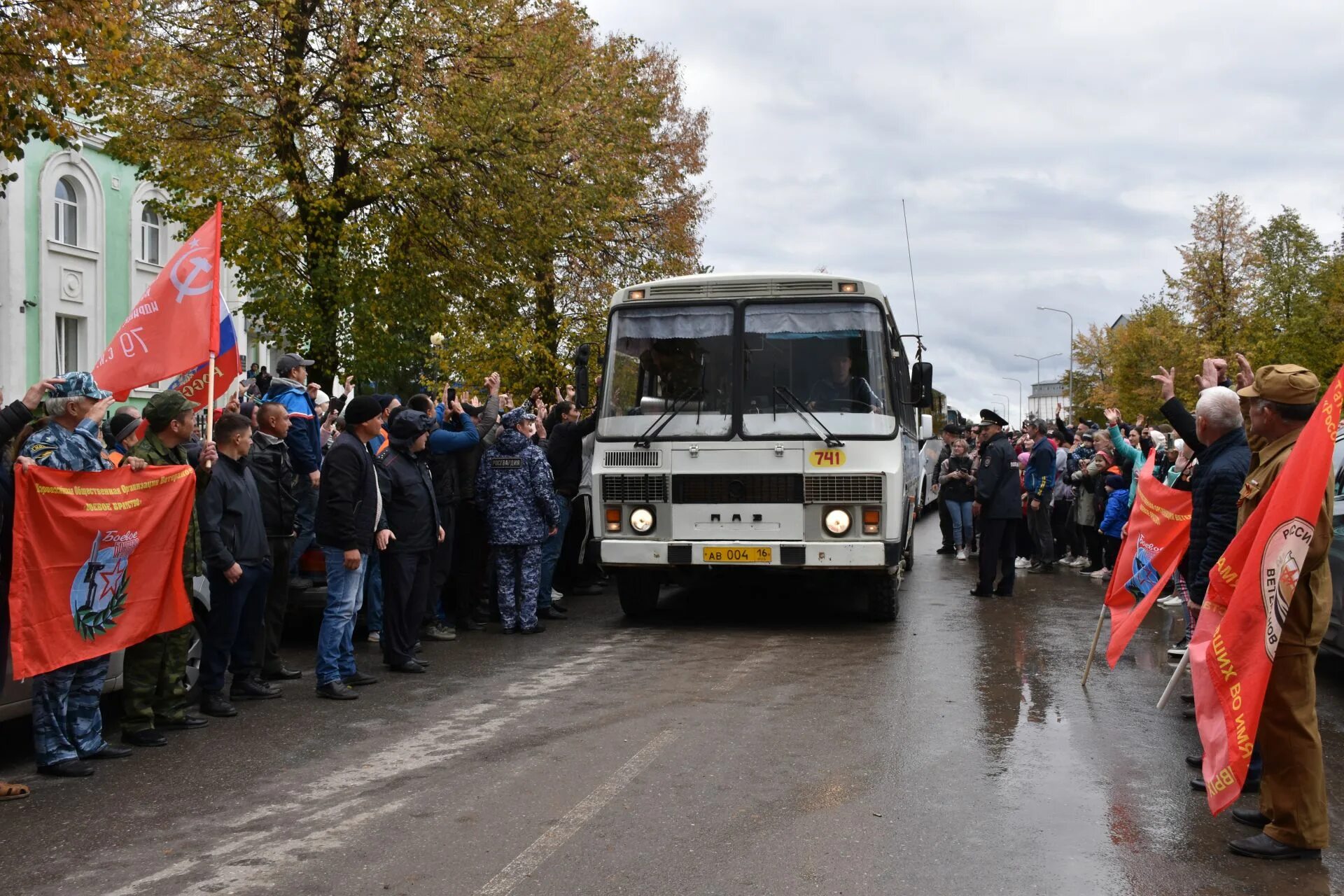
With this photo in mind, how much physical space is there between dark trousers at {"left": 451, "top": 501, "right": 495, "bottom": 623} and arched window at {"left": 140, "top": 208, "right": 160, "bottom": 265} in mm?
24919

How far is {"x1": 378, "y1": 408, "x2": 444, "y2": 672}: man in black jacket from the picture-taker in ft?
28.9

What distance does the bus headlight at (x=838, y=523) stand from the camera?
34.2 ft

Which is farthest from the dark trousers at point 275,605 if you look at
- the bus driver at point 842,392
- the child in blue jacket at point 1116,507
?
the child in blue jacket at point 1116,507

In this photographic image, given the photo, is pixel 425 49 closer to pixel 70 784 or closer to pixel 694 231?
pixel 694 231

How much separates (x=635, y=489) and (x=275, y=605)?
344cm

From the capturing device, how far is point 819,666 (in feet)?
29.7

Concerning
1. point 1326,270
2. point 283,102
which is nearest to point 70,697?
point 283,102

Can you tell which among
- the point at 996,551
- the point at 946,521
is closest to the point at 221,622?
the point at 996,551

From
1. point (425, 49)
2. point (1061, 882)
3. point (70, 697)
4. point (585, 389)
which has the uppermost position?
point (425, 49)

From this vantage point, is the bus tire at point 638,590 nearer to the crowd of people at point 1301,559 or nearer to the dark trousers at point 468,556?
the dark trousers at point 468,556

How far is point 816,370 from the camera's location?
10.8 metres

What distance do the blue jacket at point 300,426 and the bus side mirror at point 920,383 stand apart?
5.20m

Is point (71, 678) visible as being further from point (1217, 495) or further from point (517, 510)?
point (1217, 495)

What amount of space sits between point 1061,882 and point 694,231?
3101 centimetres
